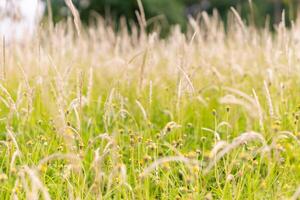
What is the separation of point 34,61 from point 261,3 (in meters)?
17.3

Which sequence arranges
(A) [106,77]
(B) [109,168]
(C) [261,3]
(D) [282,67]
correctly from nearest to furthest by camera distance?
(B) [109,168] → (D) [282,67] → (A) [106,77] → (C) [261,3]

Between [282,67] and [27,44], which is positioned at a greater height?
[27,44]

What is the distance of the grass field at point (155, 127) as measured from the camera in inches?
86.1

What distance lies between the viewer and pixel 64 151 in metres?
2.71

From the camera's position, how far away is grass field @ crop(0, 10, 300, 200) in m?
2.19

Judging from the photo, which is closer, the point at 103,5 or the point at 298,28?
the point at 298,28

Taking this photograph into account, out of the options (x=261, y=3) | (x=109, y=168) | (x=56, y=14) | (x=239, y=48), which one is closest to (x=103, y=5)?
(x=56, y=14)

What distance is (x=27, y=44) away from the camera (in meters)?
4.52

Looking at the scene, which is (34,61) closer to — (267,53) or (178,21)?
(267,53)

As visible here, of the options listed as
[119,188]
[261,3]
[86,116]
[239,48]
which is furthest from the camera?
[261,3]

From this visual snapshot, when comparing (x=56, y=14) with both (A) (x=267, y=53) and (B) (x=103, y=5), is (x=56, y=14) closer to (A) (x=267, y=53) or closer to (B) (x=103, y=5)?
(B) (x=103, y=5)

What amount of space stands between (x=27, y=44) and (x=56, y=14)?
12.4 m

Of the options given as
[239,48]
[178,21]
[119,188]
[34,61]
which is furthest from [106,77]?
[178,21]

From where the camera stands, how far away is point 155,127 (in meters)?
3.32
